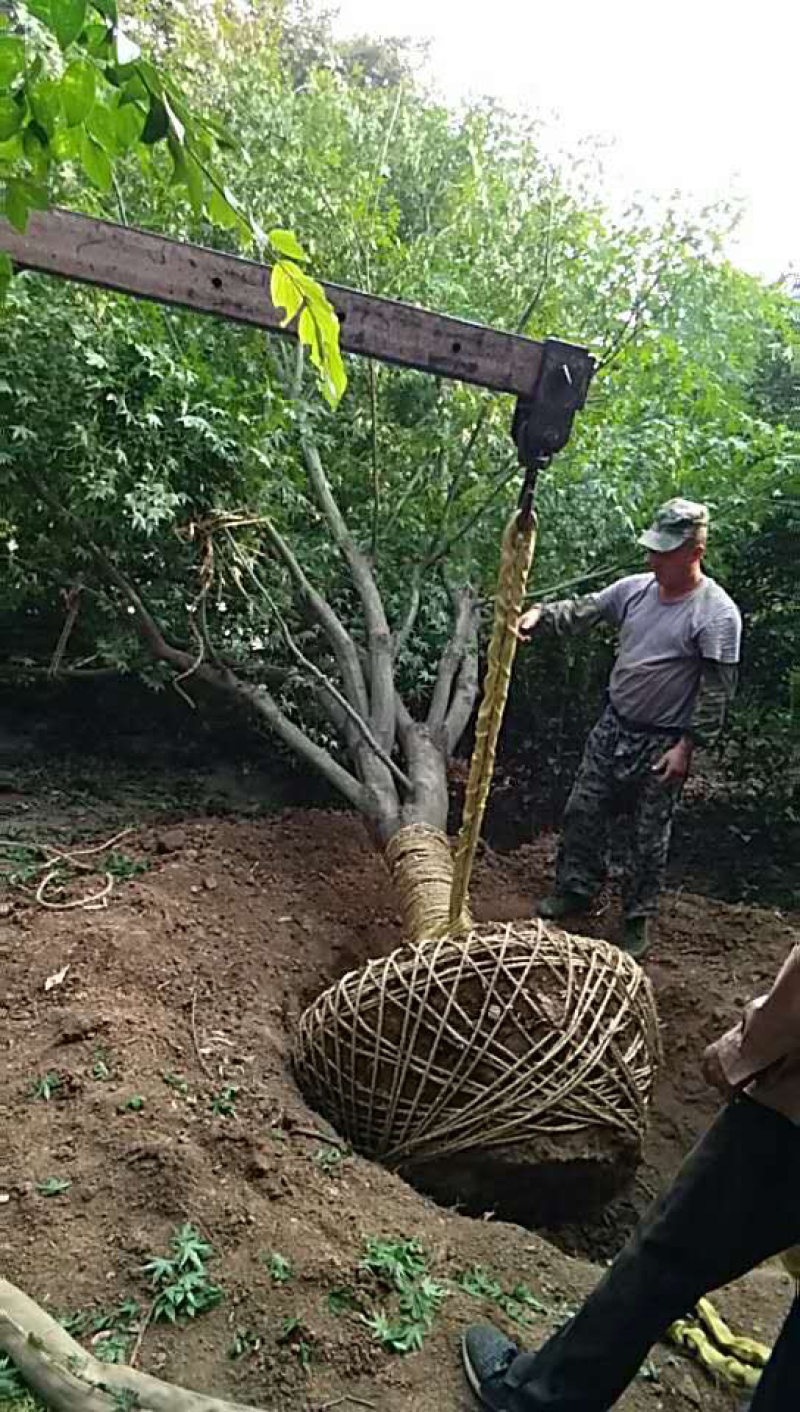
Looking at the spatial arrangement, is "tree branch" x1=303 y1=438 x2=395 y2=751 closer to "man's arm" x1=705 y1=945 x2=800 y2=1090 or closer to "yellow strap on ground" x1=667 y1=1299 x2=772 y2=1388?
"yellow strap on ground" x1=667 y1=1299 x2=772 y2=1388

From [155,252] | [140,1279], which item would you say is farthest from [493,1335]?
[155,252]

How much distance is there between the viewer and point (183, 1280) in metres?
2.06

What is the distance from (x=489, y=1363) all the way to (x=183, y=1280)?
2.00 feet

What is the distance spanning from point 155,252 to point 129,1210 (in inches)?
77.6

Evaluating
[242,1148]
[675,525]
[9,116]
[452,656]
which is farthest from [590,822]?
[9,116]

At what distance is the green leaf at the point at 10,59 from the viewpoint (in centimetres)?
113

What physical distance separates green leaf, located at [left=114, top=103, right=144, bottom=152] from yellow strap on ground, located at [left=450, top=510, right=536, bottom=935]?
1.48 meters

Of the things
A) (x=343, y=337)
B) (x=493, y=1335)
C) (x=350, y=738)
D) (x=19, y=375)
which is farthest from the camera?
(x=350, y=738)

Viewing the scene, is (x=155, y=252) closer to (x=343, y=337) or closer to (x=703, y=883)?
(x=343, y=337)

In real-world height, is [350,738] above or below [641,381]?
below

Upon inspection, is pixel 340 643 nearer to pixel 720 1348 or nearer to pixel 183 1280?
pixel 183 1280

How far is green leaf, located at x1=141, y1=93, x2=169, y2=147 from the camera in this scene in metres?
1.13

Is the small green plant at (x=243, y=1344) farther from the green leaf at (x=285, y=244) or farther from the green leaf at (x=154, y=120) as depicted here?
the green leaf at (x=154, y=120)

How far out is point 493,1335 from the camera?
2016 mm
